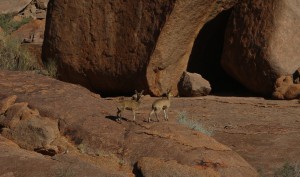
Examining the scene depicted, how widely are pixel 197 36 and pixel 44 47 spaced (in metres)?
3.93

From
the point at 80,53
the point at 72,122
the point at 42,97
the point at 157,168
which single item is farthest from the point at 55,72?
the point at 157,168

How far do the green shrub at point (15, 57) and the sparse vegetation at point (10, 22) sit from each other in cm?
1107

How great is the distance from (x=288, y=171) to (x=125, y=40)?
296 inches

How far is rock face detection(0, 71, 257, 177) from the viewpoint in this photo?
8664mm

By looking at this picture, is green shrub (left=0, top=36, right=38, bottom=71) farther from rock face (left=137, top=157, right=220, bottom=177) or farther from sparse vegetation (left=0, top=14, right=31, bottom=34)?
sparse vegetation (left=0, top=14, right=31, bottom=34)

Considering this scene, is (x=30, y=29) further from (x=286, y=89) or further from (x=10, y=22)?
(x=286, y=89)

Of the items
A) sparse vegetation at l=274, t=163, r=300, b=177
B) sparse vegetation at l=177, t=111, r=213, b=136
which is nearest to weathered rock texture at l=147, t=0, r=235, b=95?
sparse vegetation at l=177, t=111, r=213, b=136

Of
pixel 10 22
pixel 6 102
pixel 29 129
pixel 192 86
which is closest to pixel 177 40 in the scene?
pixel 192 86

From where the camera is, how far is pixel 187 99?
15.5 m

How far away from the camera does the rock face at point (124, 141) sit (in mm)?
8664

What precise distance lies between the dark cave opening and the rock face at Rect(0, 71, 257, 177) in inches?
254

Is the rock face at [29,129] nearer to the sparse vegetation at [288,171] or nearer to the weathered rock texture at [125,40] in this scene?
the sparse vegetation at [288,171]

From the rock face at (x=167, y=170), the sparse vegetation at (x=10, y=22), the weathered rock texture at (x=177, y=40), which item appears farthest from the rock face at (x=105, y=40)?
the sparse vegetation at (x=10, y=22)

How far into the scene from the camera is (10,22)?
98.2 ft
